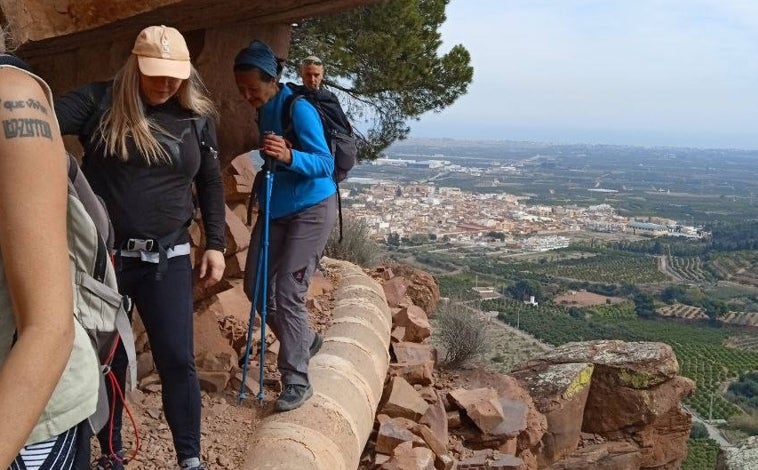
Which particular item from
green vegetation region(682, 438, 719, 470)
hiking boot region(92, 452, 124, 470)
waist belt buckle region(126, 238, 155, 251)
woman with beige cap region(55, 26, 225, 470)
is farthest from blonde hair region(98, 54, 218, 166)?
green vegetation region(682, 438, 719, 470)

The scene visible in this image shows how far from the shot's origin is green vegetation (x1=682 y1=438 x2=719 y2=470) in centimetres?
1568

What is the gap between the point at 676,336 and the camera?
30219mm

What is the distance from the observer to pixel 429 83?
9.34 metres

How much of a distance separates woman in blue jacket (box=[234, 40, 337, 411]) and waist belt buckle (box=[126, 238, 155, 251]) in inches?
35.9

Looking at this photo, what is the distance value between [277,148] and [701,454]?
54.6 ft

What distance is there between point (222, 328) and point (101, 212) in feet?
10.3

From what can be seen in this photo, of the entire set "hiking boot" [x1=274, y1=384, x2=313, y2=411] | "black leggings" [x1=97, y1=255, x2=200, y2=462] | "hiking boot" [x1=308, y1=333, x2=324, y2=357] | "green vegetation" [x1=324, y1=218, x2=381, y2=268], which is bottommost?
"green vegetation" [x1=324, y1=218, x2=381, y2=268]

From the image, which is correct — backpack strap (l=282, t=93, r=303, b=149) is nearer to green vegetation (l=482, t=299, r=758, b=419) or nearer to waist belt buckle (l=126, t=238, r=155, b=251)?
waist belt buckle (l=126, t=238, r=155, b=251)

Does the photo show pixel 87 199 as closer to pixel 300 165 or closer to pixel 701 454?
pixel 300 165

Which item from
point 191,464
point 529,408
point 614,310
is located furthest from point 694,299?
point 191,464

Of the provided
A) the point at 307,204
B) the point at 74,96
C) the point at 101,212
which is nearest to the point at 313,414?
the point at 307,204

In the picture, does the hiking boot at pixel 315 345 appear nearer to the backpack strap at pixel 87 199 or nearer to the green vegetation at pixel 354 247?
the backpack strap at pixel 87 199

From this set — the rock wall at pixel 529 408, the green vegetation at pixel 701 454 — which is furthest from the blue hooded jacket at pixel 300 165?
the green vegetation at pixel 701 454

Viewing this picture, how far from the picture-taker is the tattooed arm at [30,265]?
3.48 feet
